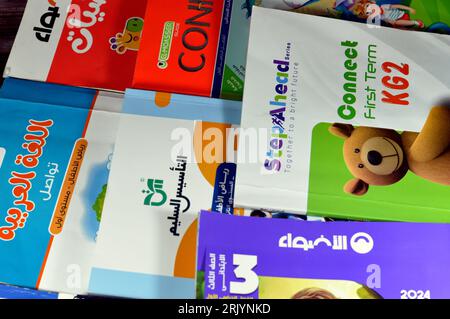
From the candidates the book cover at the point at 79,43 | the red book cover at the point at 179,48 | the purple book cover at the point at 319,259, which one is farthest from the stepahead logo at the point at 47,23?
the purple book cover at the point at 319,259

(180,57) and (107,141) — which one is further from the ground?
(180,57)

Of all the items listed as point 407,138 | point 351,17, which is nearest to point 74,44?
point 351,17

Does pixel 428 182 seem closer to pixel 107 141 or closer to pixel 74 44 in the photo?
pixel 107 141

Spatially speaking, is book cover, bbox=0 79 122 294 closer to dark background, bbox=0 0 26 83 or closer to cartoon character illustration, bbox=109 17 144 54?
cartoon character illustration, bbox=109 17 144 54

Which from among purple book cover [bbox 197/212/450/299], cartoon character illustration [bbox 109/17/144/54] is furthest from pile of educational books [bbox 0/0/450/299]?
cartoon character illustration [bbox 109/17/144/54]

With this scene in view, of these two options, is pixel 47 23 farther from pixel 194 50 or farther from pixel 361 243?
pixel 361 243

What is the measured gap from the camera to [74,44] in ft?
3.83

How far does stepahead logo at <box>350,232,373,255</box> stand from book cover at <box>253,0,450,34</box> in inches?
18.3

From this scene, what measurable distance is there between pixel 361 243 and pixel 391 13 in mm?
506

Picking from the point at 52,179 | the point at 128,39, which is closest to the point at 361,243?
the point at 52,179

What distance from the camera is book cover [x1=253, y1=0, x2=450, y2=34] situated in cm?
104
